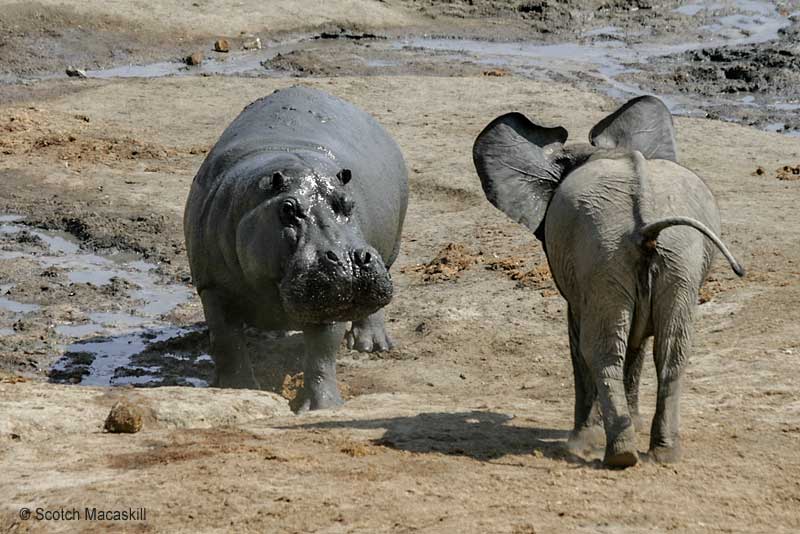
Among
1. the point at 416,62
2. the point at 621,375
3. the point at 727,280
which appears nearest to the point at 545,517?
the point at 621,375

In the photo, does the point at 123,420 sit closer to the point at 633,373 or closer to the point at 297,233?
the point at 297,233

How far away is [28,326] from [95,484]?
4.47 meters

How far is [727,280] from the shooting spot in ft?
34.1

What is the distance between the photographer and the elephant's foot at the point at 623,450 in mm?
6023

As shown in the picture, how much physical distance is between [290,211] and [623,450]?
2418 millimetres

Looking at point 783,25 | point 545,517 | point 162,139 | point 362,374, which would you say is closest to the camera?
point 545,517

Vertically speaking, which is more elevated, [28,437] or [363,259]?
[363,259]

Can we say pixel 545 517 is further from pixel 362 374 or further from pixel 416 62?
pixel 416 62

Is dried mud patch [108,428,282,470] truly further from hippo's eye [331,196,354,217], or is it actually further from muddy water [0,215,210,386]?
muddy water [0,215,210,386]

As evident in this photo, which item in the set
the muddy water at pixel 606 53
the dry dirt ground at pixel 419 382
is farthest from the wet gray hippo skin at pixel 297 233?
the muddy water at pixel 606 53

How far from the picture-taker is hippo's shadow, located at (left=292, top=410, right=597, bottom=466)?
6.43 m

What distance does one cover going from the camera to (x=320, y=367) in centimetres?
792

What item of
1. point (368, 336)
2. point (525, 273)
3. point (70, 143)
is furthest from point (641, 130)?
point (70, 143)

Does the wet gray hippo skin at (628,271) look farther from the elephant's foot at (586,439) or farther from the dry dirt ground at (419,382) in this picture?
the dry dirt ground at (419,382)
